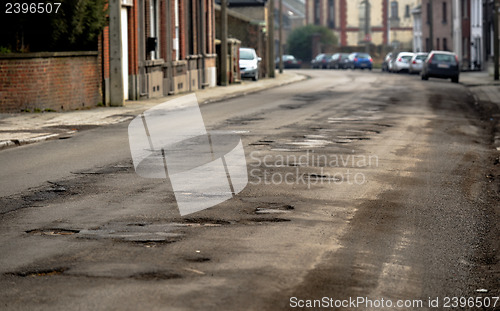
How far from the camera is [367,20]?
114 meters

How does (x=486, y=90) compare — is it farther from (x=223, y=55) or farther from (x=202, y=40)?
(x=223, y=55)

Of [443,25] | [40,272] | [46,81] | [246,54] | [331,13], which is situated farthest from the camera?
[331,13]

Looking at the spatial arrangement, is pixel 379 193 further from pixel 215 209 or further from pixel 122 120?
pixel 122 120

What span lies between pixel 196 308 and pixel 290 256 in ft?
5.44

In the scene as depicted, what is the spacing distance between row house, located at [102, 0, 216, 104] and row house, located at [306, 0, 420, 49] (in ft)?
239

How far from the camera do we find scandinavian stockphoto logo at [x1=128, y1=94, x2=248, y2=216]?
1046 cm

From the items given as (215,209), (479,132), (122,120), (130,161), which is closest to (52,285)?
(215,209)

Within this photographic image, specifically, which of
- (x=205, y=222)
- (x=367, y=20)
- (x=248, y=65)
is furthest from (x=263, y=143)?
(x=367, y=20)

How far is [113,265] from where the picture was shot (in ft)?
22.5

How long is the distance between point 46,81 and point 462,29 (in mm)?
53409

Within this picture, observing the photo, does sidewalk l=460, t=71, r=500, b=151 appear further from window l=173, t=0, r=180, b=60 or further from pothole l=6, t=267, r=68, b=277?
pothole l=6, t=267, r=68, b=277

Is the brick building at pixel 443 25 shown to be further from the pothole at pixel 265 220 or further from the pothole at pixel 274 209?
the pothole at pixel 265 220

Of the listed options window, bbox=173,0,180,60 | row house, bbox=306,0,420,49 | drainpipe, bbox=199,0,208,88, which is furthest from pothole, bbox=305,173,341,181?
row house, bbox=306,0,420,49

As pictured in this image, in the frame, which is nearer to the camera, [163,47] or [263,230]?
[263,230]
